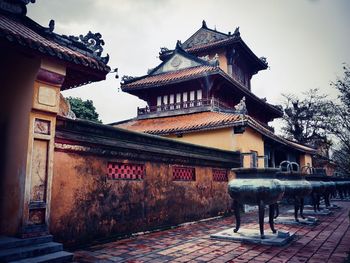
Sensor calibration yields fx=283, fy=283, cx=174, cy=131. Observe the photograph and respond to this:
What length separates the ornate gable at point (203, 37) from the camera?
66.8ft

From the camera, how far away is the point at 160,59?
21.6 meters

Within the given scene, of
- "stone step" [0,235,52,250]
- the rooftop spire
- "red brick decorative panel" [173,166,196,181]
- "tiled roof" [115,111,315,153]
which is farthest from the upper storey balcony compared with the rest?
"stone step" [0,235,52,250]

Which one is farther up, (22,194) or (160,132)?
(160,132)

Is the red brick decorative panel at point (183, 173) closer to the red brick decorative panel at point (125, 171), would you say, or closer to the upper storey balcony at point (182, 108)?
the red brick decorative panel at point (125, 171)

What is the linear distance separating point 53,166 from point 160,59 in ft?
58.1

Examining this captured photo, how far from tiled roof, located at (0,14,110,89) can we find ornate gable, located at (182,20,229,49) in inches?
612

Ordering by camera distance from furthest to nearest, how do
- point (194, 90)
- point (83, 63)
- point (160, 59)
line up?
point (160, 59), point (194, 90), point (83, 63)

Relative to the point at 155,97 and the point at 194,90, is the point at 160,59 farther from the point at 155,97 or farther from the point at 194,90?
the point at 194,90

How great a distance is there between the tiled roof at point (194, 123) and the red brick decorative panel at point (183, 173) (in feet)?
11.7

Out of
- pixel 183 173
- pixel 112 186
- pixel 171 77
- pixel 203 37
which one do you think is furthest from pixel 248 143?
pixel 203 37

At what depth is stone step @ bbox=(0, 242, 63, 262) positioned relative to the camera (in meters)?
3.78

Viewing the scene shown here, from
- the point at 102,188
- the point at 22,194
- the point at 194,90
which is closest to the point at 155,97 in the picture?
the point at 194,90

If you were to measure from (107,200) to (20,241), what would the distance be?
2042mm

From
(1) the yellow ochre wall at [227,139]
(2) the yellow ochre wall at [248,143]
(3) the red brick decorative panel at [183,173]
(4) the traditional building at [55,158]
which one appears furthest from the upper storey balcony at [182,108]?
(4) the traditional building at [55,158]
